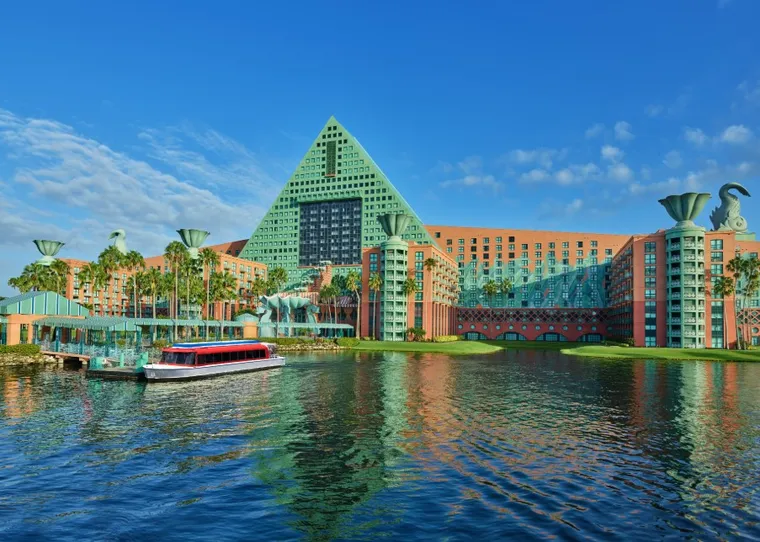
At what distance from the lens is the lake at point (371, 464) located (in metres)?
21.2

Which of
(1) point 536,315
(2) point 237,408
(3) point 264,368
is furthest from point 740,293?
(2) point 237,408

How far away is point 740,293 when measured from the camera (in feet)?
531

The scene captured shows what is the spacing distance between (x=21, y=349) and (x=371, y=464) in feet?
243

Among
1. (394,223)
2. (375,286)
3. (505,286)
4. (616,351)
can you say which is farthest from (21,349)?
(505,286)

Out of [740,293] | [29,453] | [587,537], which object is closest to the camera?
[587,537]

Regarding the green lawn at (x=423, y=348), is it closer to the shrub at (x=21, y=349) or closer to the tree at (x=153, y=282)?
the tree at (x=153, y=282)

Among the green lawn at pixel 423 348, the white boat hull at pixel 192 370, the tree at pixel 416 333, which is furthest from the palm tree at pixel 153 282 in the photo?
the tree at pixel 416 333

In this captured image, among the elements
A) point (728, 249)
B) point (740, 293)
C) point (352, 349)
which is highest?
point (728, 249)

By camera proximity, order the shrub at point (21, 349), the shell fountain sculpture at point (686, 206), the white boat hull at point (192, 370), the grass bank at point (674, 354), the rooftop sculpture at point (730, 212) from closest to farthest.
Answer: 1. the white boat hull at point (192, 370)
2. the shrub at point (21, 349)
3. the grass bank at point (674, 354)
4. the shell fountain sculpture at point (686, 206)
5. the rooftop sculpture at point (730, 212)

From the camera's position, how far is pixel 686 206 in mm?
132625

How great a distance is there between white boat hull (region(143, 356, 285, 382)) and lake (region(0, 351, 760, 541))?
6227mm

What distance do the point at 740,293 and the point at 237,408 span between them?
6530 inches

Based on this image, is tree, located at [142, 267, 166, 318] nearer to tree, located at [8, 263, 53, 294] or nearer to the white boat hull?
tree, located at [8, 263, 53, 294]

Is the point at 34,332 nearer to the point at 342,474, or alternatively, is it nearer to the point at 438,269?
the point at 342,474
